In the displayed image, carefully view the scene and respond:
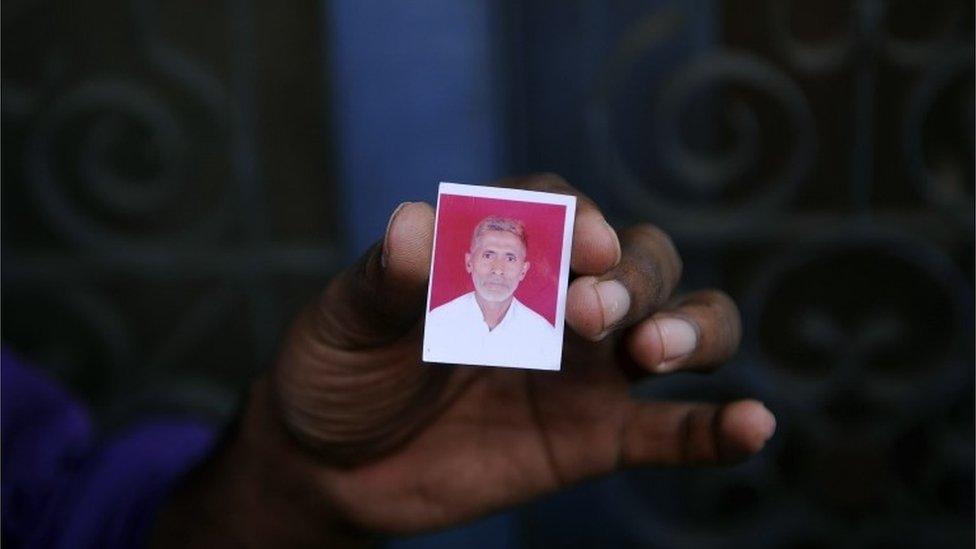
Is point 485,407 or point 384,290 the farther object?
point 485,407

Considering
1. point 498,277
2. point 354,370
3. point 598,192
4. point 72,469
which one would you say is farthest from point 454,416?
point 598,192

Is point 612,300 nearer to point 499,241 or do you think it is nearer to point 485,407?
point 499,241

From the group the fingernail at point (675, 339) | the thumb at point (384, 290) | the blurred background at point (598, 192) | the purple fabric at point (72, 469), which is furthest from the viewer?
the blurred background at point (598, 192)

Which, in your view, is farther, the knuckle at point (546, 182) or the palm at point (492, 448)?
the palm at point (492, 448)

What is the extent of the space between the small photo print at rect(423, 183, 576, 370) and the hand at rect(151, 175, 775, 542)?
0.08 ft

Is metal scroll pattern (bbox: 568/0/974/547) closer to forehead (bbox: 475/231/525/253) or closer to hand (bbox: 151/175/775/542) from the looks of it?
hand (bbox: 151/175/775/542)

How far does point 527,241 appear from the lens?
98 centimetres

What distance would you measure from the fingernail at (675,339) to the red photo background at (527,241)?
11cm

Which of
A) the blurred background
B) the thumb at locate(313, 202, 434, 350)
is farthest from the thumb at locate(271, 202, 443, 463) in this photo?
the blurred background

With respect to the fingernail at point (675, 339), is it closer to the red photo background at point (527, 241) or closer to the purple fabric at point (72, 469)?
the red photo background at point (527, 241)

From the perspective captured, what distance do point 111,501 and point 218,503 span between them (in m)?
0.22

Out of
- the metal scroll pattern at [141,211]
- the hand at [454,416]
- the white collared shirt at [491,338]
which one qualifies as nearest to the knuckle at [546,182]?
the hand at [454,416]

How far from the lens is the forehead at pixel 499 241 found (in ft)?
3.23

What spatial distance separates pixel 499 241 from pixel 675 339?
0.62ft
